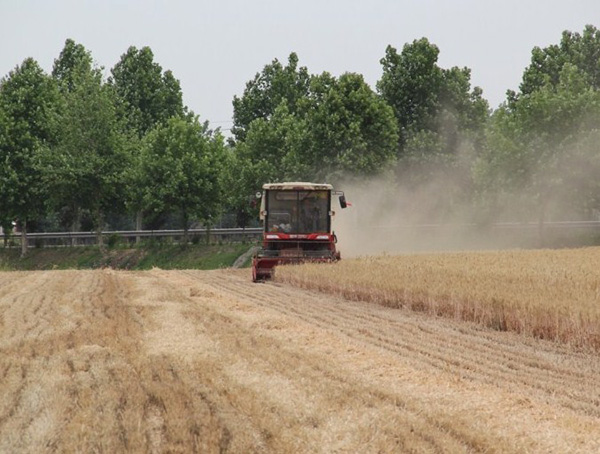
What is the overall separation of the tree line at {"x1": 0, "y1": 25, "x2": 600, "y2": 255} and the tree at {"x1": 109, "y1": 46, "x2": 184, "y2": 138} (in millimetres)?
1837

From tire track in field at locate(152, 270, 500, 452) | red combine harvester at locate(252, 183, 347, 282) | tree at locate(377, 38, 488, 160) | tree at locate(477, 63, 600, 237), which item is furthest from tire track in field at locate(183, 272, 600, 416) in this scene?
tree at locate(377, 38, 488, 160)

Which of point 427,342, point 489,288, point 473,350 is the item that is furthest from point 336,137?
point 473,350

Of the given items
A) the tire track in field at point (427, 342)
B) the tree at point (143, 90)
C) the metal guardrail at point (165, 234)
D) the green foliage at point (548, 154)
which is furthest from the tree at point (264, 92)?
the tire track in field at point (427, 342)

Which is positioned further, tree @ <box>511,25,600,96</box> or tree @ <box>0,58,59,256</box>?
tree @ <box>511,25,600,96</box>

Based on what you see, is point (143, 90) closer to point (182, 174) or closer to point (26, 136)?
point (26, 136)

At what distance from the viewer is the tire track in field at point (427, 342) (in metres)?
8.16

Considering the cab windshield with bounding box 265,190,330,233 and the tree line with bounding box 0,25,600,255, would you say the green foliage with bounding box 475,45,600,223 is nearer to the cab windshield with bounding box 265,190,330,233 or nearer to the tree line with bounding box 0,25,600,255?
the tree line with bounding box 0,25,600,255

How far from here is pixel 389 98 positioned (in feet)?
184

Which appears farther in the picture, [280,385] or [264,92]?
[264,92]

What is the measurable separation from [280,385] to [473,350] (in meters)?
4.17

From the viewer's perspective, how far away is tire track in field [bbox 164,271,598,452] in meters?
8.16

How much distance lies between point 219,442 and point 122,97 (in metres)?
57.1

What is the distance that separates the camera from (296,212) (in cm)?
2423

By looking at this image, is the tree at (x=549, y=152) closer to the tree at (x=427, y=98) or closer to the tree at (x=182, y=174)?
the tree at (x=427, y=98)
